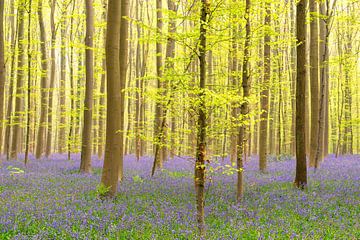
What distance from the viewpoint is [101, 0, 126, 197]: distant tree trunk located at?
36.1 ft

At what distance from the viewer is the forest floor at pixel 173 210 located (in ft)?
23.6

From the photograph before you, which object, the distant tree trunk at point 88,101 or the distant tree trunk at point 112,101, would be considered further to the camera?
the distant tree trunk at point 88,101

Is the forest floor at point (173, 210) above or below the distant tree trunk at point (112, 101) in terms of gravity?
below

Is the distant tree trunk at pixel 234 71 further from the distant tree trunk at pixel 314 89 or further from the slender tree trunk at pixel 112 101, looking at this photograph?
the distant tree trunk at pixel 314 89

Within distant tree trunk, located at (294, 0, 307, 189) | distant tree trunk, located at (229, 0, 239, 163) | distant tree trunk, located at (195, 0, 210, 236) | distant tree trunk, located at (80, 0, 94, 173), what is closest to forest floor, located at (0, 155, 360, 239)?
distant tree trunk, located at (195, 0, 210, 236)

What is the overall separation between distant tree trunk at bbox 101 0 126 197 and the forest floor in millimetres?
725

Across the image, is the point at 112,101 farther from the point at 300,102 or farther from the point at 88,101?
the point at 300,102

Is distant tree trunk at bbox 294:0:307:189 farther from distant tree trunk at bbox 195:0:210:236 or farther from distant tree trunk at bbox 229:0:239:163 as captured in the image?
distant tree trunk at bbox 195:0:210:236

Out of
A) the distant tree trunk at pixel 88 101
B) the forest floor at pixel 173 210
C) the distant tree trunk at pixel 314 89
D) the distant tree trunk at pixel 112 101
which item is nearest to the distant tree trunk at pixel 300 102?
the forest floor at pixel 173 210

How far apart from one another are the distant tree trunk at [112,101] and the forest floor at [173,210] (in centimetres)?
72

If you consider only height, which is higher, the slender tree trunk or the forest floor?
the slender tree trunk

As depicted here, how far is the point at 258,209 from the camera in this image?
30.4ft

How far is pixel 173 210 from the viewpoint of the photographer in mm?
9195

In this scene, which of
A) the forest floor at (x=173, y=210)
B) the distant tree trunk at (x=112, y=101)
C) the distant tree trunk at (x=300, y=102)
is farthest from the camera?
the distant tree trunk at (x=300, y=102)
